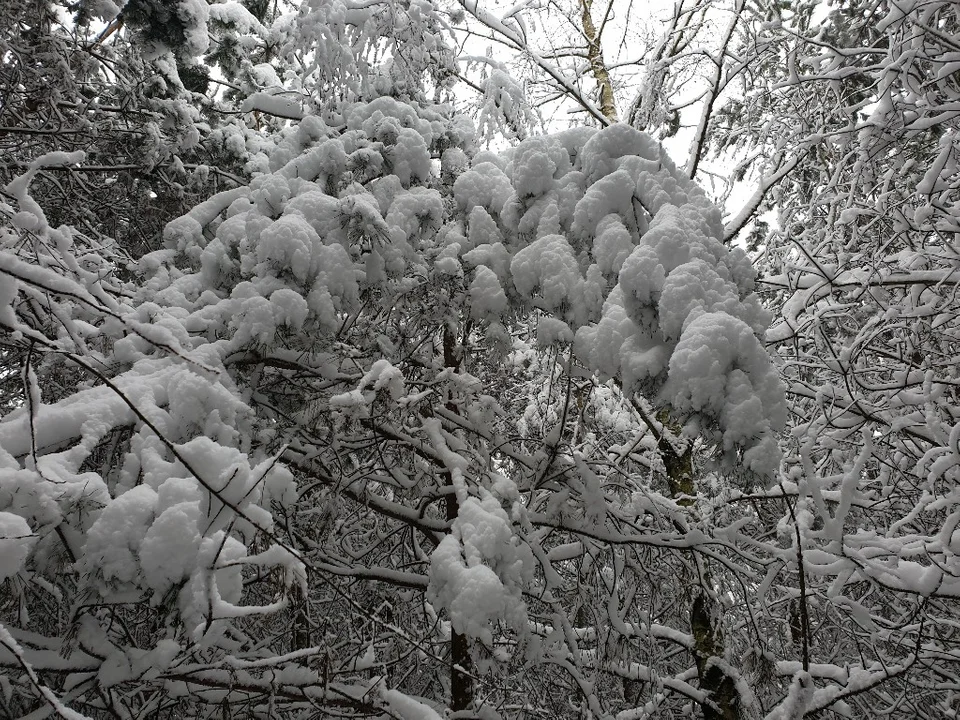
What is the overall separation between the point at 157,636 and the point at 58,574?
107 cm

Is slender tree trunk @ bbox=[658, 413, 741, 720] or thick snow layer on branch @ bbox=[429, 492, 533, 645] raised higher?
thick snow layer on branch @ bbox=[429, 492, 533, 645]

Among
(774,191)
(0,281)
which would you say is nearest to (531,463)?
(0,281)

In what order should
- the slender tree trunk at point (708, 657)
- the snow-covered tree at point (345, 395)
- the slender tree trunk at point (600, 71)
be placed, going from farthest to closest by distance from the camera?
the slender tree trunk at point (600, 71)
the slender tree trunk at point (708, 657)
the snow-covered tree at point (345, 395)

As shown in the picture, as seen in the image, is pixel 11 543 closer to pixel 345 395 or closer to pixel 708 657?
pixel 345 395

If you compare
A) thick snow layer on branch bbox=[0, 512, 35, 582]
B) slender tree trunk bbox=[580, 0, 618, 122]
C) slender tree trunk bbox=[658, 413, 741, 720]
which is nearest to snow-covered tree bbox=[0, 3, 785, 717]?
thick snow layer on branch bbox=[0, 512, 35, 582]

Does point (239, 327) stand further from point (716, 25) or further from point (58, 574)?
point (716, 25)

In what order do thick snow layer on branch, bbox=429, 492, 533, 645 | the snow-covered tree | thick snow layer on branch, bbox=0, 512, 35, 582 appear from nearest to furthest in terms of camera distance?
thick snow layer on branch, bbox=0, 512, 35, 582 < the snow-covered tree < thick snow layer on branch, bbox=429, 492, 533, 645

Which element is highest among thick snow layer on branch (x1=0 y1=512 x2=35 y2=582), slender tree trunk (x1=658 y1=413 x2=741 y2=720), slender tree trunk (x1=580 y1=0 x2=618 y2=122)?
slender tree trunk (x1=580 y1=0 x2=618 y2=122)

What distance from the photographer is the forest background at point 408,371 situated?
7.02ft

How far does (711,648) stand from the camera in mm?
5062

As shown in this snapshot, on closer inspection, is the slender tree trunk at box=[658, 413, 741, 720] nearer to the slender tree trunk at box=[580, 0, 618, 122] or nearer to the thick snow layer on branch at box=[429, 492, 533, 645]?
the thick snow layer on branch at box=[429, 492, 533, 645]

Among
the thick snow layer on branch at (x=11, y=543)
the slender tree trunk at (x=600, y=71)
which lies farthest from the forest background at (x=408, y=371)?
the slender tree trunk at (x=600, y=71)

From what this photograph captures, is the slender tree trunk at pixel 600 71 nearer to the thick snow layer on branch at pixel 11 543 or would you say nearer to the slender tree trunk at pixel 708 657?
the slender tree trunk at pixel 708 657

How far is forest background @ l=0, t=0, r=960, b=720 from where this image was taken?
2.14 metres
